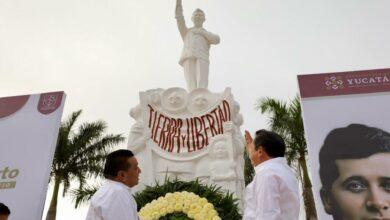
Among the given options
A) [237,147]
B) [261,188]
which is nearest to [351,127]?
[237,147]

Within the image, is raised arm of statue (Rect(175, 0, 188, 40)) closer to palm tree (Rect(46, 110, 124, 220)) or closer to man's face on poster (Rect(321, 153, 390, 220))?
man's face on poster (Rect(321, 153, 390, 220))

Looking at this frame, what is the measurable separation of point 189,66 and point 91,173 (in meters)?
8.17

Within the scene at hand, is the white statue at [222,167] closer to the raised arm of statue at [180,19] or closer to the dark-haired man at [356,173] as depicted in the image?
the dark-haired man at [356,173]

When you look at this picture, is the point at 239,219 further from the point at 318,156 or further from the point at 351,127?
the point at 351,127

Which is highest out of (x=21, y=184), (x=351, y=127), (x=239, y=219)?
(x=351, y=127)

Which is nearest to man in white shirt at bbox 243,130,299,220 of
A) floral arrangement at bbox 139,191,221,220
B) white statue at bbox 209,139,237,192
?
floral arrangement at bbox 139,191,221,220

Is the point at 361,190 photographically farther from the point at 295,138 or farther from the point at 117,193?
the point at 295,138

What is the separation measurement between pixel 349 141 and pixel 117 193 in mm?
3513

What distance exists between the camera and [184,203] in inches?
193

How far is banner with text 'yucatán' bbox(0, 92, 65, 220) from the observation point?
4.48m

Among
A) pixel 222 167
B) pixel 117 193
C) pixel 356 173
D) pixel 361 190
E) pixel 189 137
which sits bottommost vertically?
pixel 117 193

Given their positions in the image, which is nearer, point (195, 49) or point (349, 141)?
point (349, 141)

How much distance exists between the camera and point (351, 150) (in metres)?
4.96

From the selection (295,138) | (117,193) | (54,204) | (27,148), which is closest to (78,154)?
(54,204)
